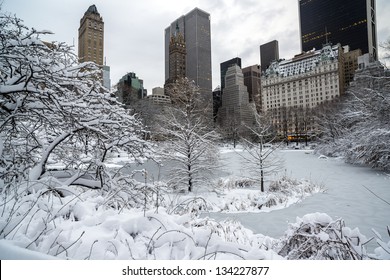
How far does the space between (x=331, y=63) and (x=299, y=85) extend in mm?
17961

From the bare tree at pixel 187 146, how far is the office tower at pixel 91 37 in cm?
531

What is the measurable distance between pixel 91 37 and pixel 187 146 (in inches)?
254

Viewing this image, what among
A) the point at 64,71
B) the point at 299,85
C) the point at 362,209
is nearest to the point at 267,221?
the point at 362,209

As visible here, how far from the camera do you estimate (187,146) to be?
10.2 meters

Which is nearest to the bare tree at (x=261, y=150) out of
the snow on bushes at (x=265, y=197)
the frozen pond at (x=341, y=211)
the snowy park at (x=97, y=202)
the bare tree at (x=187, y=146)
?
the snow on bushes at (x=265, y=197)

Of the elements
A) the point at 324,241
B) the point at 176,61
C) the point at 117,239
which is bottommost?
the point at 324,241

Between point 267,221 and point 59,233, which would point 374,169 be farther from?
point 59,233

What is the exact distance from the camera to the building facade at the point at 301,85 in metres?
63.9

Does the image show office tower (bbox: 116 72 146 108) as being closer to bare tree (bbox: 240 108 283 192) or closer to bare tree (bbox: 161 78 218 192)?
bare tree (bbox: 161 78 218 192)

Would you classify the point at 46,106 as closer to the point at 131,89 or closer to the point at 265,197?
the point at 131,89

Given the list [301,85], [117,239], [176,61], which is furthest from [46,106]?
[301,85]

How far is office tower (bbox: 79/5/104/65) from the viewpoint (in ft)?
14.7
